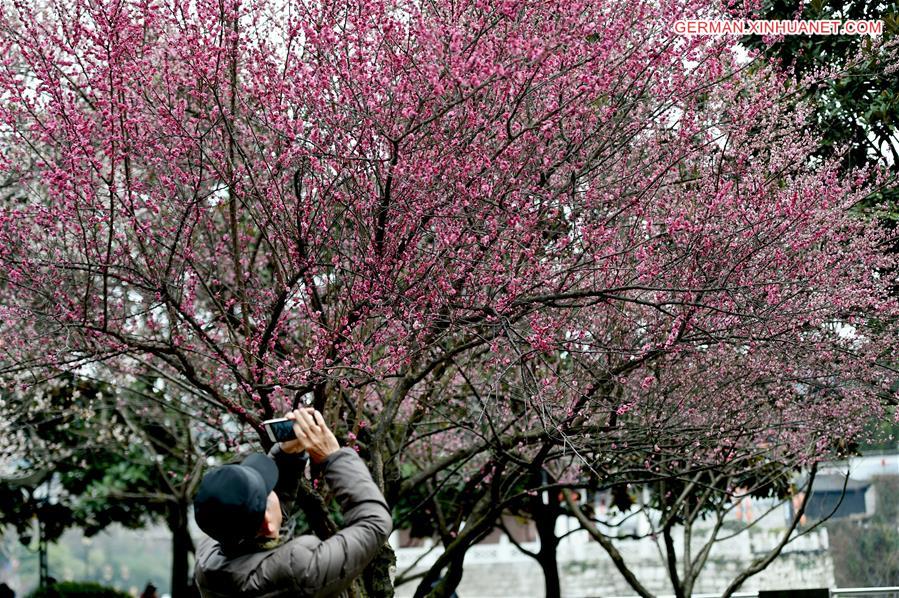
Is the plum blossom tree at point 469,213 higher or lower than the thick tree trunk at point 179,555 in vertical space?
higher

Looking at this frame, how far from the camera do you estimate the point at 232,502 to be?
2.54 meters

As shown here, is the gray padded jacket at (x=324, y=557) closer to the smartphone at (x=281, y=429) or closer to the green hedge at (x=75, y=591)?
the smartphone at (x=281, y=429)

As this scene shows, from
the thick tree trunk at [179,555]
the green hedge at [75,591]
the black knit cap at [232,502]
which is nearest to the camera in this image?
the black knit cap at [232,502]

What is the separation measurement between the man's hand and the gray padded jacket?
0.12 ft

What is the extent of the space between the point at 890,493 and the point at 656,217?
5943mm

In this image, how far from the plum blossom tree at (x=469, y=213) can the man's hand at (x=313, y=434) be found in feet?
9.58

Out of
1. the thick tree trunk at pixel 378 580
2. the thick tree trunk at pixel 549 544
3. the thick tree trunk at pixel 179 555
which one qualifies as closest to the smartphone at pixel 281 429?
the thick tree trunk at pixel 378 580

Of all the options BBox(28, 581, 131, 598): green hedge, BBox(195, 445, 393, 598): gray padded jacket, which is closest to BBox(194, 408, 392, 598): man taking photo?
BBox(195, 445, 393, 598): gray padded jacket

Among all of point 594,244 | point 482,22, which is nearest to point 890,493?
point 594,244

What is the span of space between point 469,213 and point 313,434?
11.4ft

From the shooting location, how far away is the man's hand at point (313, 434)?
2719 mm

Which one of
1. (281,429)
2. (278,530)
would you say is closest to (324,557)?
(278,530)

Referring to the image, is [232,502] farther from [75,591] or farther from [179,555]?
[179,555]

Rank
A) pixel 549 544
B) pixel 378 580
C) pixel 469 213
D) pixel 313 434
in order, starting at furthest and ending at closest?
pixel 549 544 → pixel 378 580 → pixel 469 213 → pixel 313 434
